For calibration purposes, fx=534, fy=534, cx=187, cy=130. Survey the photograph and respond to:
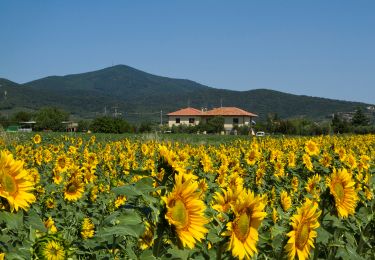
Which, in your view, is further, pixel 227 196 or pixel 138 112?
pixel 138 112

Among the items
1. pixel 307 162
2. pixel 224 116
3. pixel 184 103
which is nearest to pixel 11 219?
pixel 307 162

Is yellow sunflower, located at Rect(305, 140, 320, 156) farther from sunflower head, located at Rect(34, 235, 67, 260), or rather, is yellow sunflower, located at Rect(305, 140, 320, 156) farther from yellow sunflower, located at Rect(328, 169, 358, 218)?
sunflower head, located at Rect(34, 235, 67, 260)

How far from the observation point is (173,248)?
180cm

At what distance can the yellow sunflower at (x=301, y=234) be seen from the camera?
2012 mm


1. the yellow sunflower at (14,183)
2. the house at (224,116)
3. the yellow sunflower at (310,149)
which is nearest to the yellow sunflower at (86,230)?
the yellow sunflower at (14,183)

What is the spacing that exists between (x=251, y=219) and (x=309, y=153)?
6020mm

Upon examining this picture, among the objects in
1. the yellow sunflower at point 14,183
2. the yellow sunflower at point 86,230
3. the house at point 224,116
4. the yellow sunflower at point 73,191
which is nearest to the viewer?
the yellow sunflower at point 14,183

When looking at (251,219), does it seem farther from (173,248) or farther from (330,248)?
(330,248)

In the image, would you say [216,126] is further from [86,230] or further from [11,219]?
[11,219]

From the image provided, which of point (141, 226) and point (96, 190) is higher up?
point (141, 226)

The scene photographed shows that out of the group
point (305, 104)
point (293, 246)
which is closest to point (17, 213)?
point (293, 246)

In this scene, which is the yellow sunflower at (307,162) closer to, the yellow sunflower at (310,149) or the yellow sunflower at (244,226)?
the yellow sunflower at (310,149)

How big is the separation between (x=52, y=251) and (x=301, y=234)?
3.50 feet

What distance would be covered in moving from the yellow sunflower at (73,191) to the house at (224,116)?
80449mm
